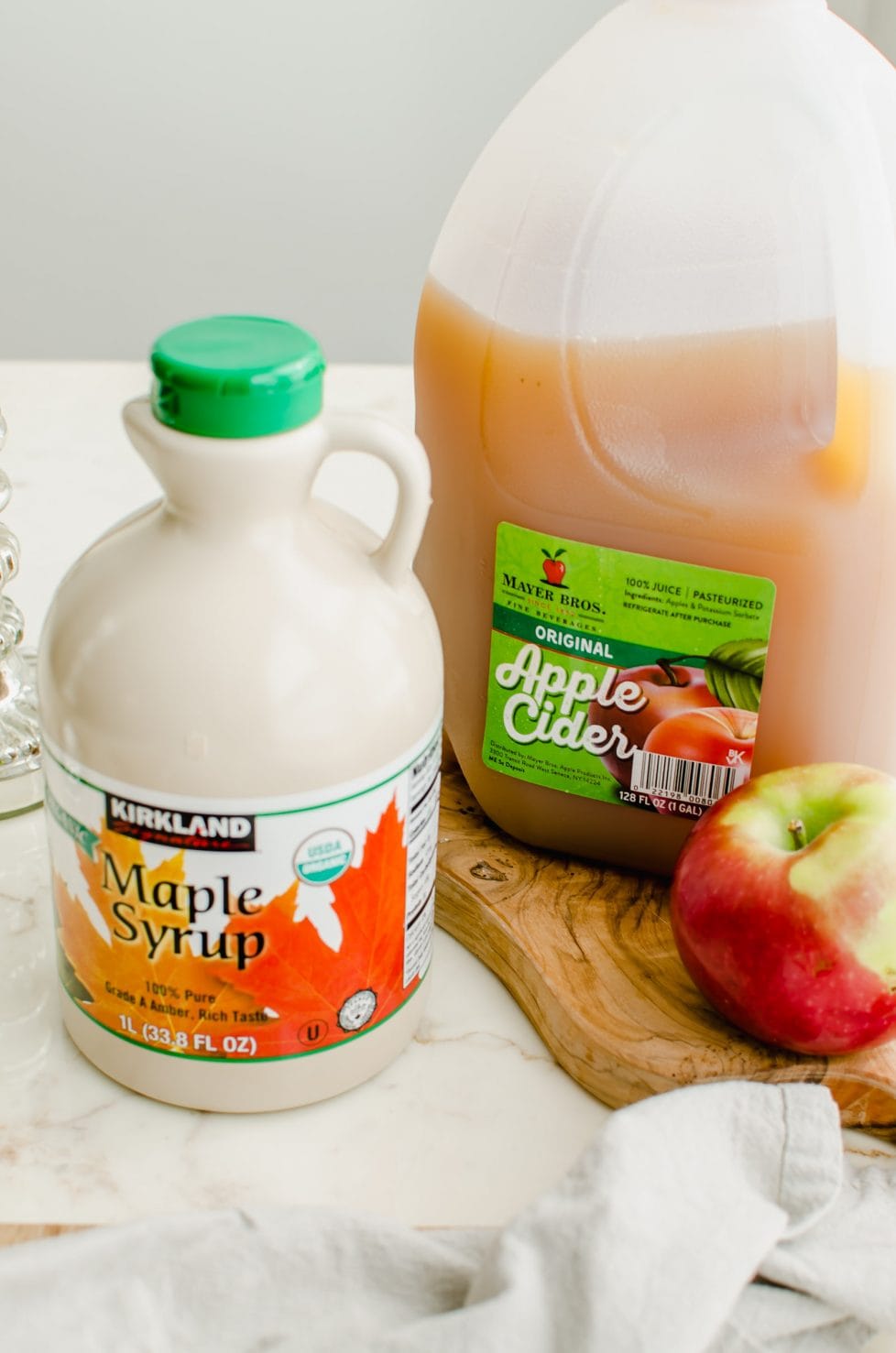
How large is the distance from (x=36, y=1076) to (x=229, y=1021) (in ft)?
0.32

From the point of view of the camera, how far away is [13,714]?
2.62 feet

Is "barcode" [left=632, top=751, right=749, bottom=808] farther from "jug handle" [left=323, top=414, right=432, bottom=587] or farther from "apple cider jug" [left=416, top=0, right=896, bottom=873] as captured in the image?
"jug handle" [left=323, top=414, right=432, bottom=587]

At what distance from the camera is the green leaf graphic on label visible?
2.01 ft

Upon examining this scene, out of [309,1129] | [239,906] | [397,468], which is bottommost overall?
[309,1129]

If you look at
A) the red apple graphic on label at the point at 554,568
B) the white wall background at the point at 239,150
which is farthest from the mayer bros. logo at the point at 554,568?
the white wall background at the point at 239,150

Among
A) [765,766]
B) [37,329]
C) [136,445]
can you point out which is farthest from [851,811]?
[37,329]

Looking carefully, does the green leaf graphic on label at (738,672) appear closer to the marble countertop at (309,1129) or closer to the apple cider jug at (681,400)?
the apple cider jug at (681,400)

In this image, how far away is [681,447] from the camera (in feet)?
1.91

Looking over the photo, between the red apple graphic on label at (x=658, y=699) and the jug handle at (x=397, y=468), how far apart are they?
135 mm

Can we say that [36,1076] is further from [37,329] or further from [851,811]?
[37,329]

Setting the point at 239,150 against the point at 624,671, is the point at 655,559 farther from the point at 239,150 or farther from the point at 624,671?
the point at 239,150
